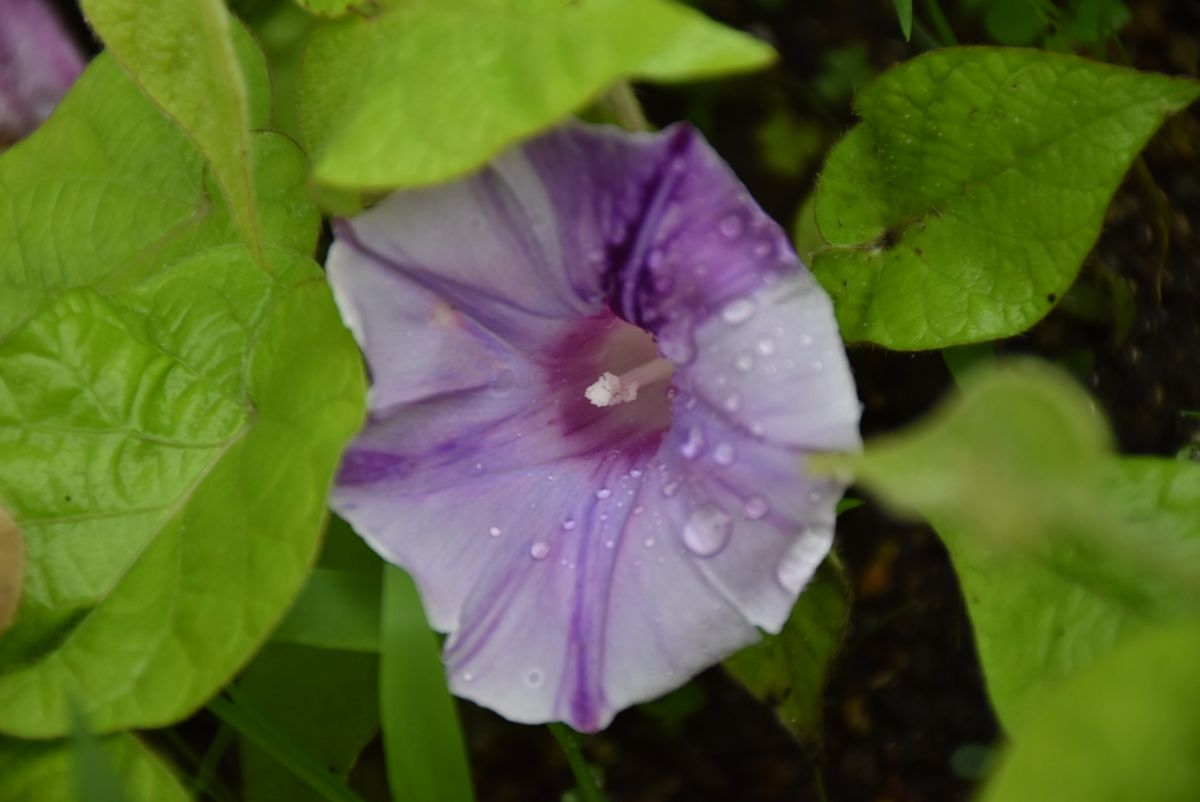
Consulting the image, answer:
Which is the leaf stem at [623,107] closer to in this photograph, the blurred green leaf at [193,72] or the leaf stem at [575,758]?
the blurred green leaf at [193,72]

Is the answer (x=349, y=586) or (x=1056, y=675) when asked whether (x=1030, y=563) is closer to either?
(x=1056, y=675)

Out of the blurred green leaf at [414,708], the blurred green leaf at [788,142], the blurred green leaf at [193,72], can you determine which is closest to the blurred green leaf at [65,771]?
the blurred green leaf at [414,708]

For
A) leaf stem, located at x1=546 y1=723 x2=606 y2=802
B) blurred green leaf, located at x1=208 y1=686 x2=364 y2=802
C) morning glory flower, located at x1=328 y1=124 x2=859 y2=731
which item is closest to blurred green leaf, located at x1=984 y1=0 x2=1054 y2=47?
morning glory flower, located at x1=328 y1=124 x2=859 y2=731

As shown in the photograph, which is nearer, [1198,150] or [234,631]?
[234,631]

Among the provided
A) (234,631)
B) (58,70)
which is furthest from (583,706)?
(58,70)

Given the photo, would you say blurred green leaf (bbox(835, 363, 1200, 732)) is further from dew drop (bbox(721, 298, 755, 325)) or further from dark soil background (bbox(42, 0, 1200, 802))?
dark soil background (bbox(42, 0, 1200, 802))

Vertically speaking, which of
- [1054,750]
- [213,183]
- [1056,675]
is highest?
[213,183]

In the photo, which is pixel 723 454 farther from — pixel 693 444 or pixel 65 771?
pixel 65 771
